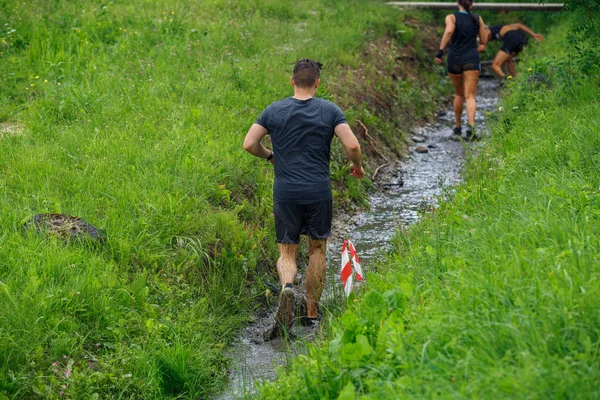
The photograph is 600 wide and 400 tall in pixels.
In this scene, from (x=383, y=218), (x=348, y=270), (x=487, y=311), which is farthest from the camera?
(x=383, y=218)

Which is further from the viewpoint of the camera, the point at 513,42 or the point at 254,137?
the point at 513,42

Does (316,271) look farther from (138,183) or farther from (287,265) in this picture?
(138,183)

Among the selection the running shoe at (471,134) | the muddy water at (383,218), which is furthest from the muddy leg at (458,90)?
the muddy water at (383,218)

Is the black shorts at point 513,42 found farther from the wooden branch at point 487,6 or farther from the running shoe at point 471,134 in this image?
the running shoe at point 471,134

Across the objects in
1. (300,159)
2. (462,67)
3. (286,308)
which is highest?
(300,159)

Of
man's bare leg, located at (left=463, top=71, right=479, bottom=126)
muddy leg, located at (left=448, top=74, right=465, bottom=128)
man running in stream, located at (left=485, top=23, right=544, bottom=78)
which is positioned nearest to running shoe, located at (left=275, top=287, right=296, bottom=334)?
man's bare leg, located at (left=463, top=71, right=479, bottom=126)

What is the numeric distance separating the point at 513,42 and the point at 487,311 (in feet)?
44.7

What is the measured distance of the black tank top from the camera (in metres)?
13.1

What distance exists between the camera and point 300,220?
23.4ft

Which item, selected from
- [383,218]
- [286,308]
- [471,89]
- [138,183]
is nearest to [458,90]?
[471,89]

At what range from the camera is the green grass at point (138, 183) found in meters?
6.05

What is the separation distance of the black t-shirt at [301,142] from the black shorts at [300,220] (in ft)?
0.22

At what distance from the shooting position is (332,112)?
6.88m

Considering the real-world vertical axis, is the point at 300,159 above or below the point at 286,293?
above
